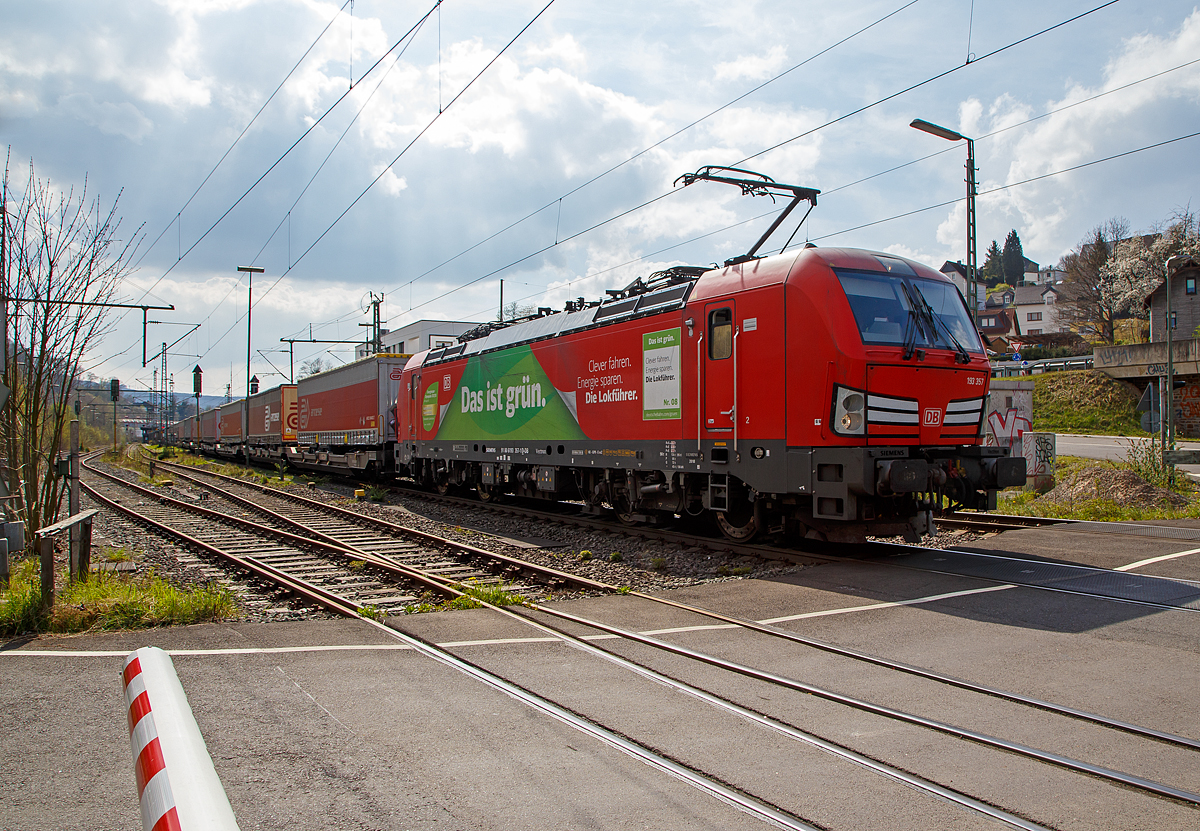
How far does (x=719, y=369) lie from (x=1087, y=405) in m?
40.0

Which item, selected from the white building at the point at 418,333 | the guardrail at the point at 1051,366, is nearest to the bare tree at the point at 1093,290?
the guardrail at the point at 1051,366

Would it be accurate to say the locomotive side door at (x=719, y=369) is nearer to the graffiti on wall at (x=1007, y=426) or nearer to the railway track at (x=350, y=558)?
the railway track at (x=350, y=558)

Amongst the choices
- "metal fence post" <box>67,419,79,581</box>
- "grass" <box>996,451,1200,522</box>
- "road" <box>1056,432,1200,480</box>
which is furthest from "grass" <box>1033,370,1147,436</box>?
"metal fence post" <box>67,419,79,581</box>

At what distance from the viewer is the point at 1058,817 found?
3309mm

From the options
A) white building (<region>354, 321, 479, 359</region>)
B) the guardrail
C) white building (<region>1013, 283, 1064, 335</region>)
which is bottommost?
the guardrail

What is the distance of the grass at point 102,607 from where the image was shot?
21.2 ft

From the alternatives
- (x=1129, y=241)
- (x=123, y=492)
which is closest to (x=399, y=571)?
(x=123, y=492)

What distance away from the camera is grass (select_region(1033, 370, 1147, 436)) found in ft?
133

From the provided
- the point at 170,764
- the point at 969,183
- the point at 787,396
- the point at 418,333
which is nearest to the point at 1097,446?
the point at 969,183

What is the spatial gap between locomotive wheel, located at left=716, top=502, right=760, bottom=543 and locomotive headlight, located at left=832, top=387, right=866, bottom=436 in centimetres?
213

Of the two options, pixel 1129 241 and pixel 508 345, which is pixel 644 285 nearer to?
pixel 508 345

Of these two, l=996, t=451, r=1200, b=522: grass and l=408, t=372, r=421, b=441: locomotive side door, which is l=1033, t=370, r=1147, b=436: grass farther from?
l=408, t=372, r=421, b=441: locomotive side door

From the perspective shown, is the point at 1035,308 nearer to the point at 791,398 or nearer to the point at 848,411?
the point at 791,398

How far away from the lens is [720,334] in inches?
395
